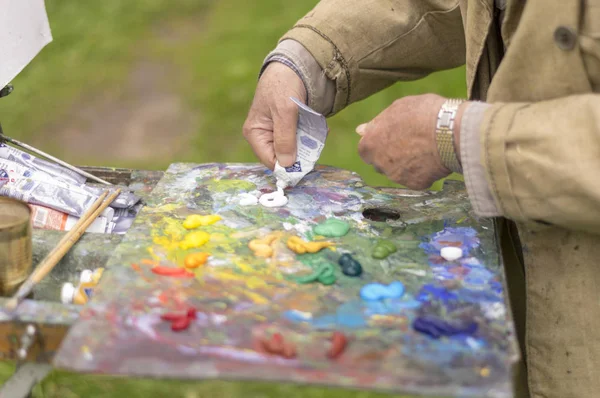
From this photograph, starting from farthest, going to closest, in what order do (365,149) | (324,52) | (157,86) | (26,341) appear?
(157,86), (324,52), (365,149), (26,341)

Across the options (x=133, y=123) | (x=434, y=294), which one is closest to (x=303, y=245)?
(x=434, y=294)

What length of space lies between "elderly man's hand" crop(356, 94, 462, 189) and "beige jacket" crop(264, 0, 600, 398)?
104 millimetres

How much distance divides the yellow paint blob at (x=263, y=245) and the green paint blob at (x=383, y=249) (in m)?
0.20

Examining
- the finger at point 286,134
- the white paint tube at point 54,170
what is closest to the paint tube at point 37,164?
the white paint tube at point 54,170

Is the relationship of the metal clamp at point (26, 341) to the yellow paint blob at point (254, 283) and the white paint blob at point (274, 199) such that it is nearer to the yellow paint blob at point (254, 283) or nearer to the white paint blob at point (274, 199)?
the yellow paint blob at point (254, 283)

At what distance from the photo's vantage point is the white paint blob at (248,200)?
64.8 inches

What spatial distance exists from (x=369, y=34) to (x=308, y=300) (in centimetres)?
85

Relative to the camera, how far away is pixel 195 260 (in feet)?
4.58

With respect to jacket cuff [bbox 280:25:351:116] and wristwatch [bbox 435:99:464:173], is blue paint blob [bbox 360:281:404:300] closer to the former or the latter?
wristwatch [bbox 435:99:464:173]

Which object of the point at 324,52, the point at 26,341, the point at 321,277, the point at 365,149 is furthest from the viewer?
the point at 324,52

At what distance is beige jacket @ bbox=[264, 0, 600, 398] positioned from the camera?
4.16ft

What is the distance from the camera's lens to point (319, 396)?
9.13ft

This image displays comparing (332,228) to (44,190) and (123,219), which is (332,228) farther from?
(44,190)

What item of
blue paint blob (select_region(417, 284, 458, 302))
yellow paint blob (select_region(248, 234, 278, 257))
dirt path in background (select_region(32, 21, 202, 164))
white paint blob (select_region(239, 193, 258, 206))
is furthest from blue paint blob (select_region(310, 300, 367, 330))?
dirt path in background (select_region(32, 21, 202, 164))
